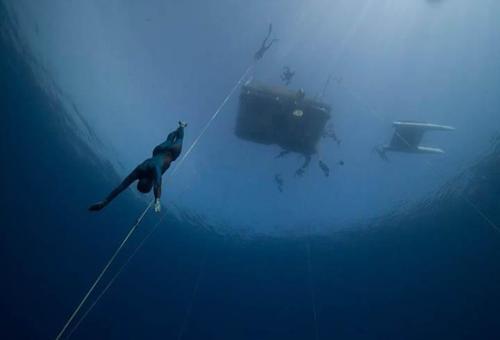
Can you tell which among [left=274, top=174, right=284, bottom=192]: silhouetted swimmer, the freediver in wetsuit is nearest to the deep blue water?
[left=274, top=174, right=284, bottom=192]: silhouetted swimmer

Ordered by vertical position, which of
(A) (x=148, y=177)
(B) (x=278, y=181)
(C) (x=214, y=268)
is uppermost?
(A) (x=148, y=177)

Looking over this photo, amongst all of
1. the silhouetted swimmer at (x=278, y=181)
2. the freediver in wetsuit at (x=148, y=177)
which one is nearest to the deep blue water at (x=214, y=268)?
the silhouetted swimmer at (x=278, y=181)

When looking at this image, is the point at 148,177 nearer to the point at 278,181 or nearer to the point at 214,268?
the point at 278,181

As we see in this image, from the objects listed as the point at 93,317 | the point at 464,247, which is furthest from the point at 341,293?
the point at 93,317

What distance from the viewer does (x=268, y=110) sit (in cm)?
1332

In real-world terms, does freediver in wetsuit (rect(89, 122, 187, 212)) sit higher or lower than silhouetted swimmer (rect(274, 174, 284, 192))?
higher

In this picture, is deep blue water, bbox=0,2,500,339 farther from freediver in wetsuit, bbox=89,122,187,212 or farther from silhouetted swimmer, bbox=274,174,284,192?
freediver in wetsuit, bbox=89,122,187,212

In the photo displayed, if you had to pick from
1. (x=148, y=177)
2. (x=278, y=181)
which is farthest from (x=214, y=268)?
(x=148, y=177)

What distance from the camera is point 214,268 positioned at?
120ft

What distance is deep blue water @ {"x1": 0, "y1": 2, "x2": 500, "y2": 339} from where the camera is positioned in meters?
24.7

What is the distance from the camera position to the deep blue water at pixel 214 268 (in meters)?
24.7

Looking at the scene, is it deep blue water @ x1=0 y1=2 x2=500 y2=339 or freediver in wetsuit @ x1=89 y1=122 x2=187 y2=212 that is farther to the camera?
deep blue water @ x1=0 y1=2 x2=500 y2=339

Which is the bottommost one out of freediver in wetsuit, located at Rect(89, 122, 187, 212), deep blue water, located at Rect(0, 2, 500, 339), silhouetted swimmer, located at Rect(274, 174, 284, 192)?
deep blue water, located at Rect(0, 2, 500, 339)

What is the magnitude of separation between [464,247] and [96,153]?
37863 mm
